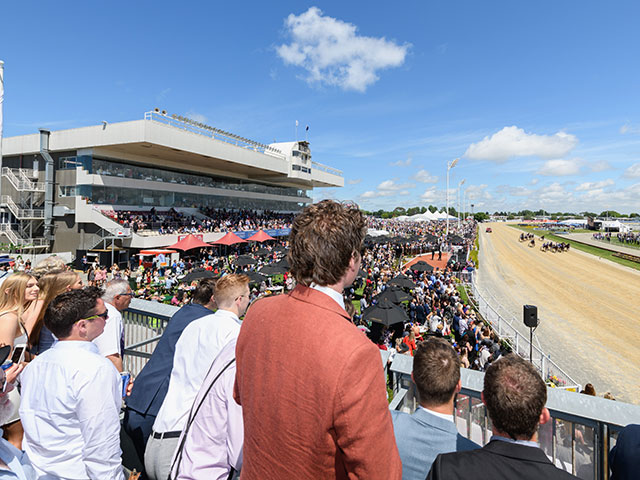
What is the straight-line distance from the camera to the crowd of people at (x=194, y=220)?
26859 mm

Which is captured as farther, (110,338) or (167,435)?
(110,338)

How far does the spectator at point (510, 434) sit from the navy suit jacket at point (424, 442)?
0.74 feet

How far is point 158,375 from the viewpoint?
253 cm

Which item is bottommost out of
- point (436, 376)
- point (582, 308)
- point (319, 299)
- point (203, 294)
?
point (582, 308)

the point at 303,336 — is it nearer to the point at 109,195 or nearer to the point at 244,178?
the point at 109,195

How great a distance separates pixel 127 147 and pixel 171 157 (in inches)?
201

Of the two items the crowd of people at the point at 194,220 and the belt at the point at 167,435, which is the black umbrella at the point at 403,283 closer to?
the belt at the point at 167,435

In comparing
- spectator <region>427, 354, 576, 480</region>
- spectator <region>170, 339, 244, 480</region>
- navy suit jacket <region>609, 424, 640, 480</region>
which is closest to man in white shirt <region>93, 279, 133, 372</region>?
spectator <region>170, 339, 244, 480</region>

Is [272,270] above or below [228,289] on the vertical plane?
below

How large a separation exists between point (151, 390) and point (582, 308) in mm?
25391

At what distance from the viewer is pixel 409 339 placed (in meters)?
8.77

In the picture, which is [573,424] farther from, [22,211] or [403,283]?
[22,211]

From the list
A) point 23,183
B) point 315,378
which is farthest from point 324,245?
point 23,183

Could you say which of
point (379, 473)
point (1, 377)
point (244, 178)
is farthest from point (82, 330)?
point (244, 178)
